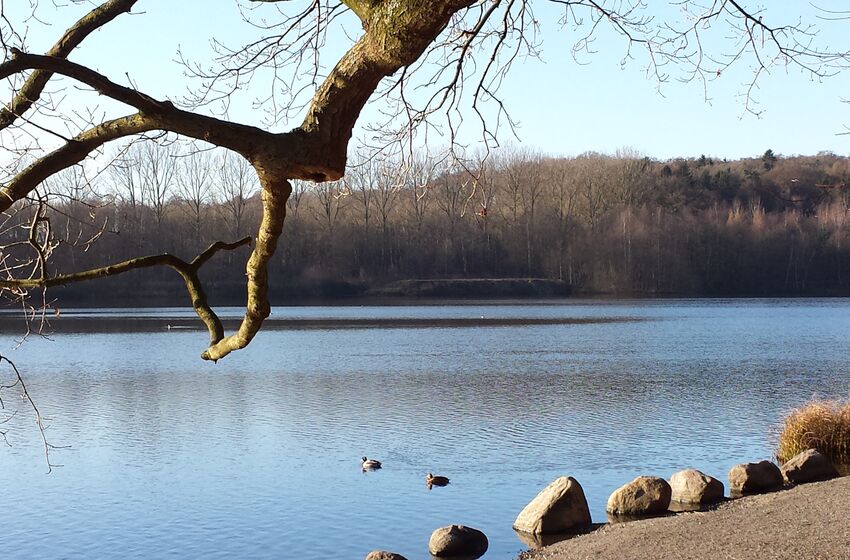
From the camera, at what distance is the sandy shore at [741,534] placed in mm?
9648

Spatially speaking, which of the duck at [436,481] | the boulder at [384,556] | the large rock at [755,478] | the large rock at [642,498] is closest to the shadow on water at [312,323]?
the duck at [436,481]

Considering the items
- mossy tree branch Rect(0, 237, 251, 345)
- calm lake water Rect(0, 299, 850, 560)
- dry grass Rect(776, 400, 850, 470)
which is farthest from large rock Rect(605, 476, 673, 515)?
mossy tree branch Rect(0, 237, 251, 345)

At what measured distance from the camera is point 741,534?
1052 centimetres

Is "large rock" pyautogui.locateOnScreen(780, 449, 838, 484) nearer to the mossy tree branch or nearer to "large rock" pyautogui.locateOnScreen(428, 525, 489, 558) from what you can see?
"large rock" pyautogui.locateOnScreen(428, 525, 489, 558)

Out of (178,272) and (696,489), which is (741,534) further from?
(178,272)

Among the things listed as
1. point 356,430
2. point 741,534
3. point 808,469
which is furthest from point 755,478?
point 356,430

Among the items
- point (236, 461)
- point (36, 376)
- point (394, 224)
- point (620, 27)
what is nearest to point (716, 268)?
point (394, 224)

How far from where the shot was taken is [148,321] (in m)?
55.9

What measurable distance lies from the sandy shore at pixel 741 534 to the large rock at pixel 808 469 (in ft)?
4.58

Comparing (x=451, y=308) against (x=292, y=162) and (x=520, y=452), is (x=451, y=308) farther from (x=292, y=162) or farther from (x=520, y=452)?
(x=292, y=162)

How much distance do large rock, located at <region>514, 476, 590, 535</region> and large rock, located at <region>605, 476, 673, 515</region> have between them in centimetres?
68

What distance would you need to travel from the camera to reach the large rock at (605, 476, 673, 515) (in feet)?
42.4

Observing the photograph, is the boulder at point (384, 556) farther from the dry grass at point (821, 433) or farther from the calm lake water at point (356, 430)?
the dry grass at point (821, 433)

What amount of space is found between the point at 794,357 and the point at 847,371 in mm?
4424
